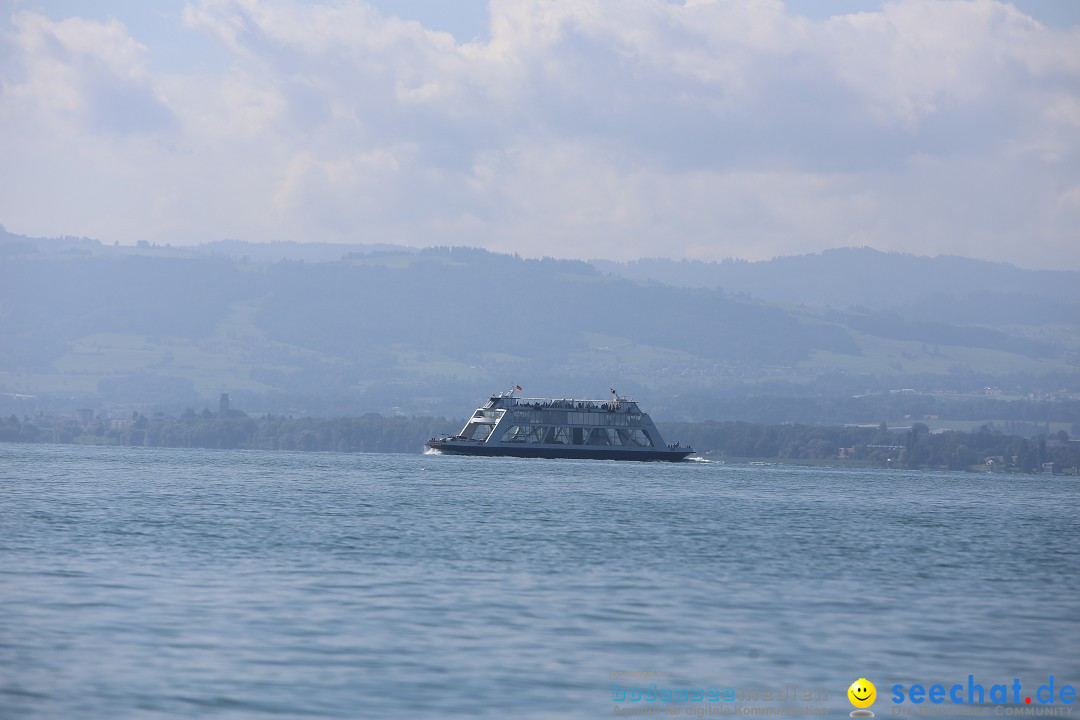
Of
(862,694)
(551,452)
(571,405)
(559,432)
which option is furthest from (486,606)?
(571,405)

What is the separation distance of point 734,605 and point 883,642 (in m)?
5.63

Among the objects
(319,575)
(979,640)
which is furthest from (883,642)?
(319,575)

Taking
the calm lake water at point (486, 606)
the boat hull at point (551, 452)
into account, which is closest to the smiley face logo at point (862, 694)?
the calm lake water at point (486, 606)

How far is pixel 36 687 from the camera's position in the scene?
1126 inches

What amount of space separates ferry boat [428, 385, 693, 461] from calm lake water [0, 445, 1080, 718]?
77.9 meters

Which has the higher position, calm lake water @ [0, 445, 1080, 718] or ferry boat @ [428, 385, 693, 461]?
ferry boat @ [428, 385, 693, 461]

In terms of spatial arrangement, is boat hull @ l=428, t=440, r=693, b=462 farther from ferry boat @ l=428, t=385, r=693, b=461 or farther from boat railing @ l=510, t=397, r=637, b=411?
boat railing @ l=510, t=397, r=637, b=411

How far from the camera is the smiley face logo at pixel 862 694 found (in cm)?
2901

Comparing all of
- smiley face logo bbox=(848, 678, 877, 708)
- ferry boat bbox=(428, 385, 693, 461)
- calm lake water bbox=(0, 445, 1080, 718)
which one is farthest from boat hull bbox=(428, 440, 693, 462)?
smiley face logo bbox=(848, 678, 877, 708)

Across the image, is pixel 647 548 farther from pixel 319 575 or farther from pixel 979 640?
pixel 979 640

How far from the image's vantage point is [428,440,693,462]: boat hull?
15250 centimetres

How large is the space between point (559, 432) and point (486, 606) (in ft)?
385

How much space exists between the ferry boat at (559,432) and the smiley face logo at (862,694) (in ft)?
402

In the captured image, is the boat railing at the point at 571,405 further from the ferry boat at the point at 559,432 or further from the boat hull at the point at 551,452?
the boat hull at the point at 551,452
